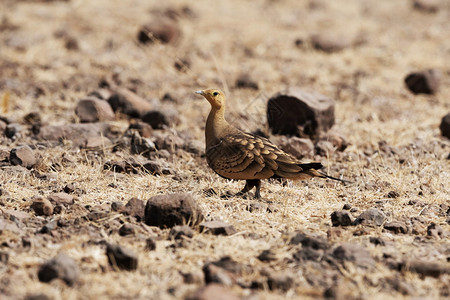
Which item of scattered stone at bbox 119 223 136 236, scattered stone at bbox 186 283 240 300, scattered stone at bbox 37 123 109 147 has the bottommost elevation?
scattered stone at bbox 37 123 109 147

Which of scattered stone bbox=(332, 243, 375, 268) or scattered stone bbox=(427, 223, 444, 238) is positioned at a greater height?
scattered stone bbox=(427, 223, 444, 238)

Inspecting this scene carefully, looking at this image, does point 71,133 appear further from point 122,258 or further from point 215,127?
point 122,258

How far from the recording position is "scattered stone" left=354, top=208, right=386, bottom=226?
16.6ft

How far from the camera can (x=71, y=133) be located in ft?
23.9

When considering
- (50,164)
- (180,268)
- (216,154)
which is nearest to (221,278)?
(180,268)

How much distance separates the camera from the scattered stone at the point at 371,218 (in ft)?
16.6

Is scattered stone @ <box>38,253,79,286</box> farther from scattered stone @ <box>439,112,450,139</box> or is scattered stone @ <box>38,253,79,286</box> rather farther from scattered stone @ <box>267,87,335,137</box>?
scattered stone @ <box>439,112,450,139</box>

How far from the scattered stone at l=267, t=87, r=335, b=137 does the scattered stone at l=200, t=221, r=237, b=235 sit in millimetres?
3095

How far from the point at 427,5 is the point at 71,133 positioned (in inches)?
425

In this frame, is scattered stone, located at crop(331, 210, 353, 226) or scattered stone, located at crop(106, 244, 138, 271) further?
scattered stone, located at crop(331, 210, 353, 226)

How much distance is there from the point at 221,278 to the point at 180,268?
34 centimetres

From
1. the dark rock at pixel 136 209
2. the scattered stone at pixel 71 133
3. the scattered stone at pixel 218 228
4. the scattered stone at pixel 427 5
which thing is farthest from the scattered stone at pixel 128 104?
the scattered stone at pixel 427 5

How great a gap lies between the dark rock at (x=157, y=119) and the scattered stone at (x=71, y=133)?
2.09 ft

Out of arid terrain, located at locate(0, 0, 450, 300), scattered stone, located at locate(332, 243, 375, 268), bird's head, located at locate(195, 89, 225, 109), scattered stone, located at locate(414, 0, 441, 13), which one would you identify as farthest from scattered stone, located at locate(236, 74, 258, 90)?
scattered stone, located at locate(414, 0, 441, 13)
